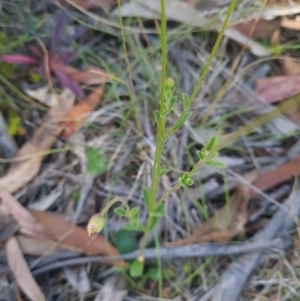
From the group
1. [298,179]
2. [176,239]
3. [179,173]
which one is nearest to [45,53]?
[179,173]

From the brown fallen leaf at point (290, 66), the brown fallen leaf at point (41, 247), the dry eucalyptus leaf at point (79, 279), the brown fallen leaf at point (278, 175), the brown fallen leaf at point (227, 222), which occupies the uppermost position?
the brown fallen leaf at point (290, 66)

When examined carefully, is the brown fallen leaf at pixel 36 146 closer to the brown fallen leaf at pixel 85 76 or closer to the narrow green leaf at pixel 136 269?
the brown fallen leaf at pixel 85 76

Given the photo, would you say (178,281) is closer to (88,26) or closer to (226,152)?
(226,152)

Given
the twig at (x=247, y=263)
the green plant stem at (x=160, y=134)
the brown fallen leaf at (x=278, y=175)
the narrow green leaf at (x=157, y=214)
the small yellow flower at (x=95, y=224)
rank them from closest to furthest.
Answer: the green plant stem at (x=160, y=134)
the small yellow flower at (x=95, y=224)
the narrow green leaf at (x=157, y=214)
the twig at (x=247, y=263)
the brown fallen leaf at (x=278, y=175)

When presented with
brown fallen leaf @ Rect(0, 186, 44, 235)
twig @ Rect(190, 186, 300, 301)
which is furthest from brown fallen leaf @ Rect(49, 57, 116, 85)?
twig @ Rect(190, 186, 300, 301)

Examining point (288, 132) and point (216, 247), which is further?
point (288, 132)

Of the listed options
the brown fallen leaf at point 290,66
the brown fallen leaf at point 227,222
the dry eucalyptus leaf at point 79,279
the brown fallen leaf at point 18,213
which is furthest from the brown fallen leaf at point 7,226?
the brown fallen leaf at point 290,66

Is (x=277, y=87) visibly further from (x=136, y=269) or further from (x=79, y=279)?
(x=79, y=279)
